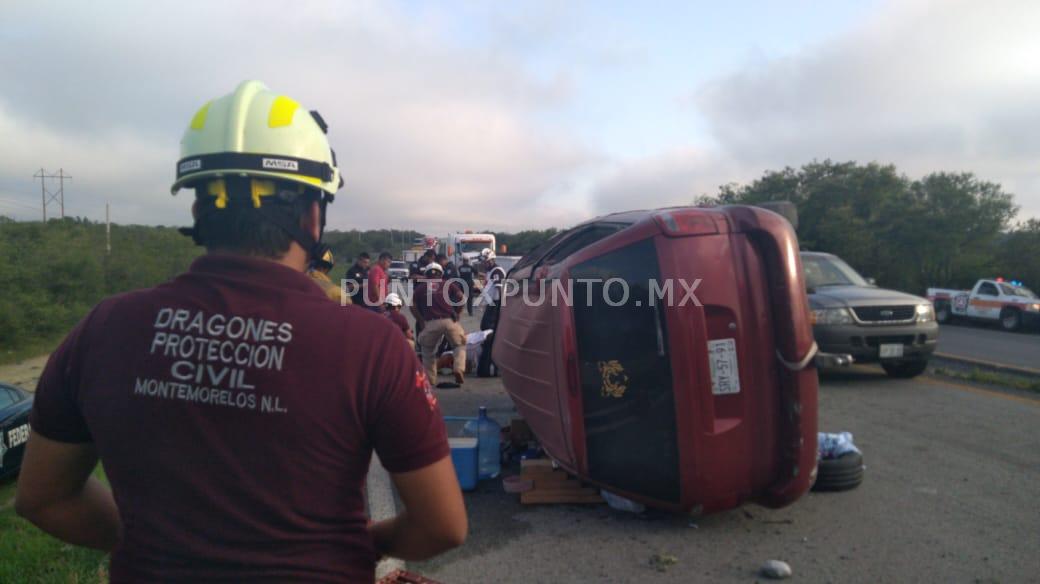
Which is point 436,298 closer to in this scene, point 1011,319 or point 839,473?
point 839,473

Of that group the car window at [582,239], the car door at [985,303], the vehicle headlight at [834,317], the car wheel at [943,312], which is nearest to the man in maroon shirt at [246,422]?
the car window at [582,239]

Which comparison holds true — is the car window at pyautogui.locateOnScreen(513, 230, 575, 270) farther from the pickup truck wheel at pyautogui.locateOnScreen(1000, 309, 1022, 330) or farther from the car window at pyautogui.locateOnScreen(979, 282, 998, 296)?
the car window at pyautogui.locateOnScreen(979, 282, 998, 296)

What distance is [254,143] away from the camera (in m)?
1.60

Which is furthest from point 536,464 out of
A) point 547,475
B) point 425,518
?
point 425,518

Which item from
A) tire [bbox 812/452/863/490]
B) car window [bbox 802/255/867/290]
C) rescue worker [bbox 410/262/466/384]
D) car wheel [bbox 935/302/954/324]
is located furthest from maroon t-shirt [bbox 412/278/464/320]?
car wheel [bbox 935/302/954/324]

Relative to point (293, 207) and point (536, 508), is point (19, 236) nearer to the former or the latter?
point (536, 508)

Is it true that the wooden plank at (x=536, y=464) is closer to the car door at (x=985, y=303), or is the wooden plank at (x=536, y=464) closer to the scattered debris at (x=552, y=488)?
the scattered debris at (x=552, y=488)

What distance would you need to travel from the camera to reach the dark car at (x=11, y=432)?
655cm

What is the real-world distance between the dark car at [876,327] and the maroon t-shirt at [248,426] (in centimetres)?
850

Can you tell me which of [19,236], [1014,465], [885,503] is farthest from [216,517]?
[19,236]

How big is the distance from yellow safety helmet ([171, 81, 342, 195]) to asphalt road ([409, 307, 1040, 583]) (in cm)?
280

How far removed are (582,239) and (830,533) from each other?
8.16 ft

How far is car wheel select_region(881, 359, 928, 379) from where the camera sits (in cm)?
918

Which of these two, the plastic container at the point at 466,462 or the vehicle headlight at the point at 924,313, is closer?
the plastic container at the point at 466,462
